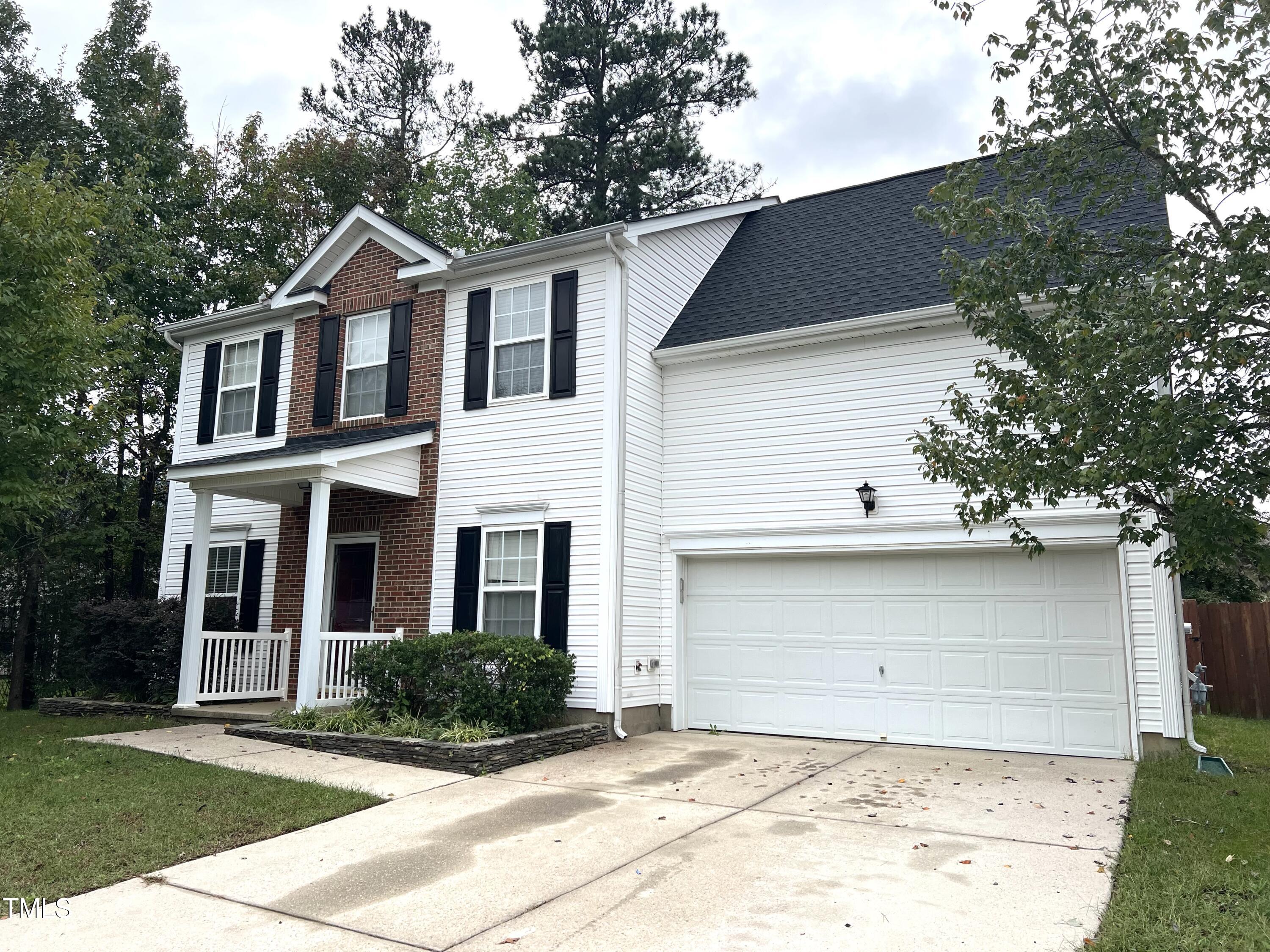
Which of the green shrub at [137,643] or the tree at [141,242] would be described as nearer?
the green shrub at [137,643]

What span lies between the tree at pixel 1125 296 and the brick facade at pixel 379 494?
6.94 meters

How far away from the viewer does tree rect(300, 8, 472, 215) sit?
1053 inches

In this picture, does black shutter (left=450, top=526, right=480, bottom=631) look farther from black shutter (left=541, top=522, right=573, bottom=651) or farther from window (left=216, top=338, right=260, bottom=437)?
window (left=216, top=338, right=260, bottom=437)

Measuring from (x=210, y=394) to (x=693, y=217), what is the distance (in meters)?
8.14

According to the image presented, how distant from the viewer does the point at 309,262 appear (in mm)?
13375

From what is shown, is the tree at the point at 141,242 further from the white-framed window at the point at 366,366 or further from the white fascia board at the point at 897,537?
the white fascia board at the point at 897,537

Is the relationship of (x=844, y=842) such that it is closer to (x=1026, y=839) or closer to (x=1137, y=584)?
(x=1026, y=839)

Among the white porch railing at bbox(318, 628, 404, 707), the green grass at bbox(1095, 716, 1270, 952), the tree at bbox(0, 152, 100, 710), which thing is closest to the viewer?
the green grass at bbox(1095, 716, 1270, 952)

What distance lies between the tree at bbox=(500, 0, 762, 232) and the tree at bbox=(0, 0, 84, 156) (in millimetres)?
10910

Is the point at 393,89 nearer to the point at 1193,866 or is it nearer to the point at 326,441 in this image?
the point at 326,441

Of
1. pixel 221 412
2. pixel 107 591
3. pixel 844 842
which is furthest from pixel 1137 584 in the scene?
pixel 107 591

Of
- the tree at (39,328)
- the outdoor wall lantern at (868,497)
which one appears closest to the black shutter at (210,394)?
the tree at (39,328)

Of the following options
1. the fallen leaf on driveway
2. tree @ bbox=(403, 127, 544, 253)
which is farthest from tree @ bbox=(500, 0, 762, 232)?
the fallen leaf on driveway

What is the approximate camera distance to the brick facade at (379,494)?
1186 cm
